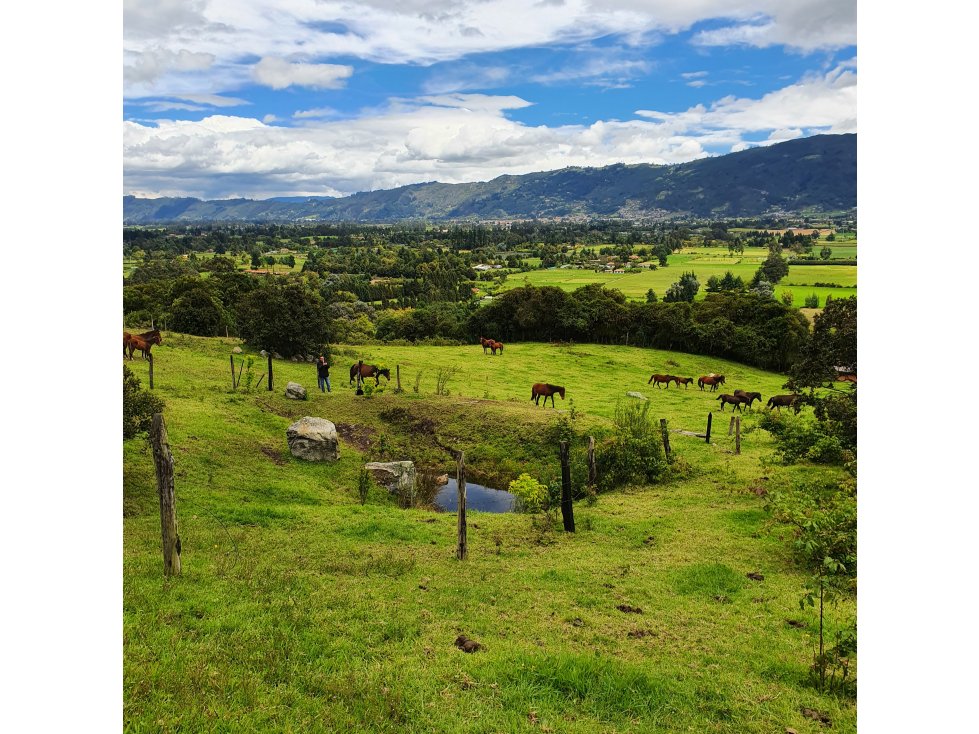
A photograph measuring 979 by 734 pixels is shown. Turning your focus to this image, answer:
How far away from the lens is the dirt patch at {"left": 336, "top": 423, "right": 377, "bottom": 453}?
23328 millimetres

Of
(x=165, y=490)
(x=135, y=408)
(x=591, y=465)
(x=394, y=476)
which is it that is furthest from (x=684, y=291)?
(x=165, y=490)

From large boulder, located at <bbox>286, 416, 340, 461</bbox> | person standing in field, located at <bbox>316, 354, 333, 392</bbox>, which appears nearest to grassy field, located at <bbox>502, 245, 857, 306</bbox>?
person standing in field, located at <bbox>316, 354, 333, 392</bbox>

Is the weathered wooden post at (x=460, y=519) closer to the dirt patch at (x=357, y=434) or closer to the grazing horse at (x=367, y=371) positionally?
the dirt patch at (x=357, y=434)

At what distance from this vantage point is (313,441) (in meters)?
20.8

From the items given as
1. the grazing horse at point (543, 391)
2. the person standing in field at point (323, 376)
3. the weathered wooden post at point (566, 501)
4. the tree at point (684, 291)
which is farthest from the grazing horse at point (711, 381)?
the weathered wooden post at point (566, 501)

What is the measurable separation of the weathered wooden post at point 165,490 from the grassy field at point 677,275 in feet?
173

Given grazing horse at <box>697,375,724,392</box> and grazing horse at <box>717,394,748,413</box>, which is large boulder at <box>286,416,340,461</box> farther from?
grazing horse at <box>697,375,724,392</box>

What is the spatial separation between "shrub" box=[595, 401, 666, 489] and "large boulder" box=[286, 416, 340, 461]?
9.98 meters

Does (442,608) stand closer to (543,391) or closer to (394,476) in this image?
(394,476)

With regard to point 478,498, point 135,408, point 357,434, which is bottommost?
point 478,498

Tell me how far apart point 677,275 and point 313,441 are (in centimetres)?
8266

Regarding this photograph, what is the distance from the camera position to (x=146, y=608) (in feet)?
27.0

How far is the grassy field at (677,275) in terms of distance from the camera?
5681 cm
